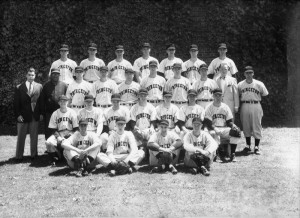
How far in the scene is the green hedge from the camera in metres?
12.6

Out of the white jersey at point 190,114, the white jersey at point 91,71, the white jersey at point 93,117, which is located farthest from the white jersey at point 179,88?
the white jersey at point 91,71

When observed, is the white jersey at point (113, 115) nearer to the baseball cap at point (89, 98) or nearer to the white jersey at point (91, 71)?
the baseball cap at point (89, 98)

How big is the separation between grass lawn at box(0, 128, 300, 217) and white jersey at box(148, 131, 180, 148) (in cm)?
51

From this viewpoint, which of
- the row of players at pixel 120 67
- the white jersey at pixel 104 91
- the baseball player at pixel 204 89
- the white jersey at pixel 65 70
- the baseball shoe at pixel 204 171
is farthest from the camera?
the row of players at pixel 120 67

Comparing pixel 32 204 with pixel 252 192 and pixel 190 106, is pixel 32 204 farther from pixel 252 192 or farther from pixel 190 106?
pixel 190 106

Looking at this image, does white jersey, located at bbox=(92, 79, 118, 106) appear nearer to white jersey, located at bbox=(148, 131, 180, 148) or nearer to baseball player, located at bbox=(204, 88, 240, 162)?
white jersey, located at bbox=(148, 131, 180, 148)

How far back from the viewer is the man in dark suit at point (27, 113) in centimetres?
884

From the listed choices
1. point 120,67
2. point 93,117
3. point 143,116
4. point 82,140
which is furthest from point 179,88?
point 82,140

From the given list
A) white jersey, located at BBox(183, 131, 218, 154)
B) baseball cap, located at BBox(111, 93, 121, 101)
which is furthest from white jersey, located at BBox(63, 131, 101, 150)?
white jersey, located at BBox(183, 131, 218, 154)

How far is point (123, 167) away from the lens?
7.54 meters

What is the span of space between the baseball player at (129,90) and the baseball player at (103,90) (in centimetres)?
17

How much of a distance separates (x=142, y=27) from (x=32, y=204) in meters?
7.69

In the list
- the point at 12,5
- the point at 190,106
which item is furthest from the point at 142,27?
the point at 190,106

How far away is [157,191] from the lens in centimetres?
655
